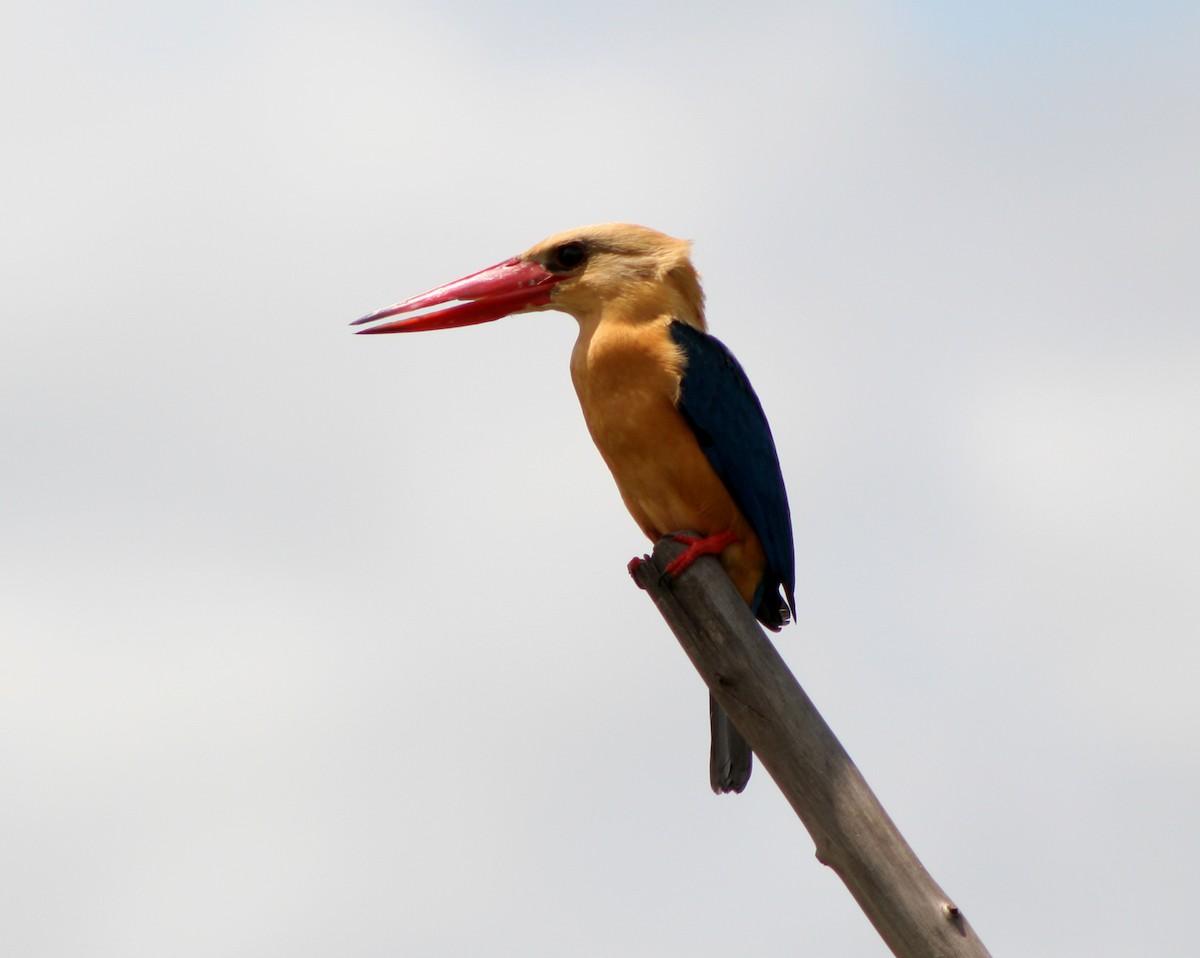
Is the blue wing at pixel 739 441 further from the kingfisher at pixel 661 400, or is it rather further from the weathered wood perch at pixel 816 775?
the weathered wood perch at pixel 816 775

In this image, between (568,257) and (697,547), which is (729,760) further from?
(568,257)

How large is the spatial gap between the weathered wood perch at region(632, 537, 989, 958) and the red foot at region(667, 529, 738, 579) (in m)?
0.13

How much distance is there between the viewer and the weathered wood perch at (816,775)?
4016 millimetres

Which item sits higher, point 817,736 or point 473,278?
point 473,278

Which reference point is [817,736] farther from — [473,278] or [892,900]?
[473,278]

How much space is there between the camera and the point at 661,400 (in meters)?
5.90

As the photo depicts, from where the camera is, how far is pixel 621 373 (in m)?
5.94

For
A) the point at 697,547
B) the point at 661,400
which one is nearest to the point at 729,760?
the point at 697,547

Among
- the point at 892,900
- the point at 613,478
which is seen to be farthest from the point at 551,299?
the point at 892,900

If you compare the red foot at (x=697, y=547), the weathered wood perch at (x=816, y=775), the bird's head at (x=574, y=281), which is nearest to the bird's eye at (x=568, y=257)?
the bird's head at (x=574, y=281)

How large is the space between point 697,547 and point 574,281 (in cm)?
153

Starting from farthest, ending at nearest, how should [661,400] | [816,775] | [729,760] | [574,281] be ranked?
1. [574,281]
2. [661,400]
3. [729,760]
4. [816,775]

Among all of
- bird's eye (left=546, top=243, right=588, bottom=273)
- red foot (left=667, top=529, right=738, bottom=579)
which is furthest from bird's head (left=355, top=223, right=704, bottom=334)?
red foot (left=667, top=529, right=738, bottom=579)

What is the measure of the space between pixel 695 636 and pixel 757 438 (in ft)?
4.76
